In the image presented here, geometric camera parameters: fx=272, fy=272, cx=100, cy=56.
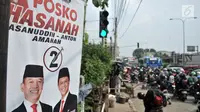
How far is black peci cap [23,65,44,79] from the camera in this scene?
7.97 feet

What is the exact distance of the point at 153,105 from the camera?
6.15 m

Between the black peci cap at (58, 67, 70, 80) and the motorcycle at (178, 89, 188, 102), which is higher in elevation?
the black peci cap at (58, 67, 70, 80)

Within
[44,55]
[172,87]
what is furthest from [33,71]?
[172,87]

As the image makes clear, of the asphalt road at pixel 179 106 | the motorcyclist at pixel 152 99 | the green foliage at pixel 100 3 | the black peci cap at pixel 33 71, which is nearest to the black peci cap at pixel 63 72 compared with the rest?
the black peci cap at pixel 33 71

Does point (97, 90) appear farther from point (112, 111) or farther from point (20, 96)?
point (20, 96)

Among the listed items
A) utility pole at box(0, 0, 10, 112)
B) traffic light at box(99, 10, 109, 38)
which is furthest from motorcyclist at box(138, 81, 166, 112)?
utility pole at box(0, 0, 10, 112)

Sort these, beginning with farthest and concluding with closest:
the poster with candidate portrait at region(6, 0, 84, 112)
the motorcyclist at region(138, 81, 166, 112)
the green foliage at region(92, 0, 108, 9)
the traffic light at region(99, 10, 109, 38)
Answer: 1. the traffic light at region(99, 10, 109, 38)
2. the motorcyclist at region(138, 81, 166, 112)
3. the green foliage at region(92, 0, 108, 9)
4. the poster with candidate portrait at region(6, 0, 84, 112)

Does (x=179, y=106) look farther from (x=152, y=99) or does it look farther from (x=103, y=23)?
(x=152, y=99)

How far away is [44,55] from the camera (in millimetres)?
2613

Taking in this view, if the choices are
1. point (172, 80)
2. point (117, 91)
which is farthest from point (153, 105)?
point (172, 80)

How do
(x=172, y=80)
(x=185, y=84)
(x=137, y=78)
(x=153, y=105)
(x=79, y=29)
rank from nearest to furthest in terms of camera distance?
(x=79, y=29), (x=153, y=105), (x=185, y=84), (x=172, y=80), (x=137, y=78)

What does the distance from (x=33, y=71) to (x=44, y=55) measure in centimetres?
20

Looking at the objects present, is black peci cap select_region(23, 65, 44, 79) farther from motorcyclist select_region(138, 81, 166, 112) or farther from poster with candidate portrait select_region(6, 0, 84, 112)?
motorcyclist select_region(138, 81, 166, 112)

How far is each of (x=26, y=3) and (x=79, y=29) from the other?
929mm
